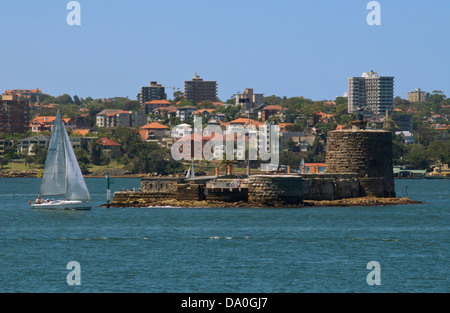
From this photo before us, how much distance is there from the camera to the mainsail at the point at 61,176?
71000 millimetres

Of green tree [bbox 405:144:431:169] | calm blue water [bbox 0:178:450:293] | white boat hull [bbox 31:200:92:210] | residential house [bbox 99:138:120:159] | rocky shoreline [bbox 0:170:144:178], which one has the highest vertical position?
residential house [bbox 99:138:120:159]

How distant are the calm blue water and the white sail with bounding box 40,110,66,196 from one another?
6.36 ft

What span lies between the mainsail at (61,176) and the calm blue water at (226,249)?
1.69 meters

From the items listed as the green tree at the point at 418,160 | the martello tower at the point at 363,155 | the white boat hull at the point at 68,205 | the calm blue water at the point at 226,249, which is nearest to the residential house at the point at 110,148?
the green tree at the point at 418,160

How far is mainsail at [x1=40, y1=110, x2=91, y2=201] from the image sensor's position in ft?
233

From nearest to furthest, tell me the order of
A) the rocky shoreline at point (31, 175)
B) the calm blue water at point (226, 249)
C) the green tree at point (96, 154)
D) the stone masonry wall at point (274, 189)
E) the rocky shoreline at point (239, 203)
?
the calm blue water at point (226, 249)
the stone masonry wall at point (274, 189)
the rocky shoreline at point (239, 203)
the rocky shoreline at point (31, 175)
the green tree at point (96, 154)

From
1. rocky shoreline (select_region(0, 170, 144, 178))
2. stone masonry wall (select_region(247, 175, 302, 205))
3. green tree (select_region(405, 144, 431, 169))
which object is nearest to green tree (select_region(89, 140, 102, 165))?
rocky shoreline (select_region(0, 170, 144, 178))

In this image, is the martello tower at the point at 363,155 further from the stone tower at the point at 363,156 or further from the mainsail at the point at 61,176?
the mainsail at the point at 61,176

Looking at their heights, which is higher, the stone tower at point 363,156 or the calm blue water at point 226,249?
the stone tower at point 363,156

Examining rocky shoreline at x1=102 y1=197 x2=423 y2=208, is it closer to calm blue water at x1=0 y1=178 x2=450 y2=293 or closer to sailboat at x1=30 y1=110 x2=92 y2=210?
calm blue water at x1=0 y1=178 x2=450 y2=293

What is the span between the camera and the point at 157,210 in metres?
69.6

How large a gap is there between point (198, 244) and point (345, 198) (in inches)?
932
